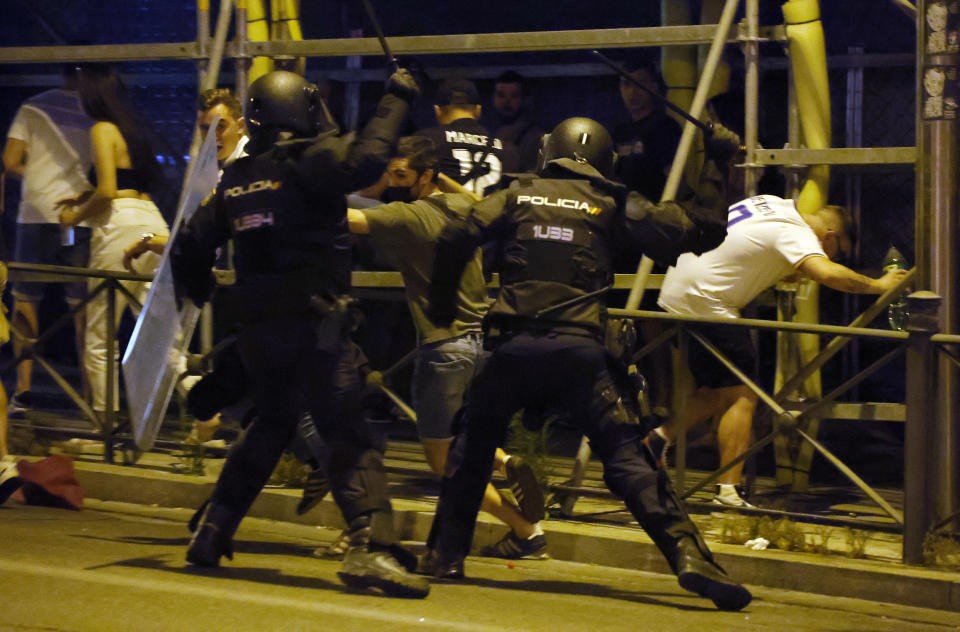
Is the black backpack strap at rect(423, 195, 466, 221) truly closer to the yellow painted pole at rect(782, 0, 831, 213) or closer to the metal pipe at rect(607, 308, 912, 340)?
the metal pipe at rect(607, 308, 912, 340)

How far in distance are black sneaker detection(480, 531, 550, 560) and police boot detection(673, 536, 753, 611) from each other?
104cm

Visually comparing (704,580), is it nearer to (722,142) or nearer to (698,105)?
(722,142)

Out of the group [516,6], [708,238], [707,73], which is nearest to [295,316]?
[708,238]

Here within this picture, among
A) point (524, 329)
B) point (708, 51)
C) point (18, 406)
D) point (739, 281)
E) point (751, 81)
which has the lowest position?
point (18, 406)

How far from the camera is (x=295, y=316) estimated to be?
5359 millimetres

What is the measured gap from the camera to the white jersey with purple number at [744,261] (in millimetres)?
6488

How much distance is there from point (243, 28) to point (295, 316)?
2.94 m

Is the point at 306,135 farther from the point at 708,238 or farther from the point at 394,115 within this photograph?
the point at 708,238

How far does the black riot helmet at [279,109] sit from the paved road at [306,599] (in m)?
1.68

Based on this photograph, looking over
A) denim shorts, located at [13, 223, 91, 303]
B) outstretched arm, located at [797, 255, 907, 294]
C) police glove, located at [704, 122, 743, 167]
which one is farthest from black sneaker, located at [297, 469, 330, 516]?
denim shorts, located at [13, 223, 91, 303]

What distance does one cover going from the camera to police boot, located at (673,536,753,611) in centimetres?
515

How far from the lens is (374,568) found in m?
5.20

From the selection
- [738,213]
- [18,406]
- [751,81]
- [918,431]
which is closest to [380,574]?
[918,431]

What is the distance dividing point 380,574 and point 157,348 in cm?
156
